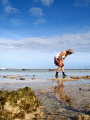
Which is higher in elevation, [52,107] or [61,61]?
[61,61]

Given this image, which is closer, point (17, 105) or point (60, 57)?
point (17, 105)

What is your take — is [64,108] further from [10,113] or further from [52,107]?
[10,113]

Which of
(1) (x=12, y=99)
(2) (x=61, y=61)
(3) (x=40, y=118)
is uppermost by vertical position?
(2) (x=61, y=61)

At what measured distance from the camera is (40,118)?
2.42m

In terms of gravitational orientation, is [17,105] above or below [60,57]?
below

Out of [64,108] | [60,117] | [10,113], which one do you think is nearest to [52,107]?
[64,108]

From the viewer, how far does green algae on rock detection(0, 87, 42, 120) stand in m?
2.38

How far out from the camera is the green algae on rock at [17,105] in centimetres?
238

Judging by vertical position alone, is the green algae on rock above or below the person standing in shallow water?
below

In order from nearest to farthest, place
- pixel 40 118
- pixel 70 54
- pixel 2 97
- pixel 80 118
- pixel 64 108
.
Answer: pixel 80 118 < pixel 40 118 < pixel 2 97 < pixel 64 108 < pixel 70 54

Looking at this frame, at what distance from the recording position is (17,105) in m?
2.53

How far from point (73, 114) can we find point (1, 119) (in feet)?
4.47

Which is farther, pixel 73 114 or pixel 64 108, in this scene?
pixel 64 108

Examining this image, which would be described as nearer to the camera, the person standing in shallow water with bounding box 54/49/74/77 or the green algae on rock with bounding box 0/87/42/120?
the green algae on rock with bounding box 0/87/42/120
